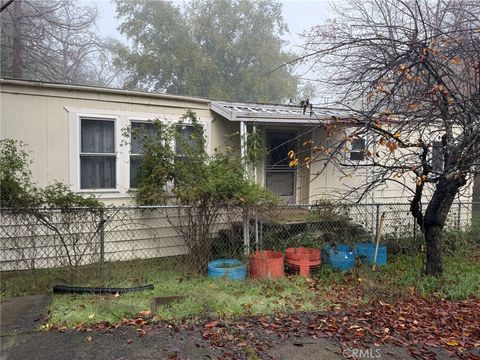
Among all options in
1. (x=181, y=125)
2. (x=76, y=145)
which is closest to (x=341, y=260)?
(x=181, y=125)

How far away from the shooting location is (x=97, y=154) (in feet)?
21.6

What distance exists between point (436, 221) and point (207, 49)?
23.3 meters

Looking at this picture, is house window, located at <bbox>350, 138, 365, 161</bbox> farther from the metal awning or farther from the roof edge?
the roof edge

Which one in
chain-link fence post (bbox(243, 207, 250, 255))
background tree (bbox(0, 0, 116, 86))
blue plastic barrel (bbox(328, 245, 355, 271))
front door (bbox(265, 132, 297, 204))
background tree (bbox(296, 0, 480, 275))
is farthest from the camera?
background tree (bbox(0, 0, 116, 86))

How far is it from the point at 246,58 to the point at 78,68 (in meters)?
11.0

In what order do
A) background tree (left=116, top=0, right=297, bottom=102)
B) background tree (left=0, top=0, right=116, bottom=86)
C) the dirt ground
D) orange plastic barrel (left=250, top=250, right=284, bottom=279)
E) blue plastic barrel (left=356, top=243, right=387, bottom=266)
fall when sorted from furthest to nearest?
background tree (left=116, top=0, right=297, bottom=102)
background tree (left=0, top=0, right=116, bottom=86)
blue plastic barrel (left=356, top=243, right=387, bottom=266)
orange plastic barrel (left=250, top=250, right=284, bottom=279)
the dirt ground

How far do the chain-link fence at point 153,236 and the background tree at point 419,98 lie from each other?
1512 mm

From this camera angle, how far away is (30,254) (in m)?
5.70

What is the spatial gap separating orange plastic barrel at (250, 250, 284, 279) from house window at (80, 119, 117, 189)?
2.95 metres

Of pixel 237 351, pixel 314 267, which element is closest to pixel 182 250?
pixel 314 267

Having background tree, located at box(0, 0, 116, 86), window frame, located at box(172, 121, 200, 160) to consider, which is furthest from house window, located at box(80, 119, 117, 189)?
background tree, located at box(0, 0, 116, 86)

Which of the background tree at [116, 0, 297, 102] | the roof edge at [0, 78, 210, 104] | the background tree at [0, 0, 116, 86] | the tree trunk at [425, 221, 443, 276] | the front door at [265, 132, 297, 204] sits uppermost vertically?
the background tree at [116, 0, 297, 102]

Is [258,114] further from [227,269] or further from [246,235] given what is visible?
[227,269]

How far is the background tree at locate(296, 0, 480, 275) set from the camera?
15.1 ft
